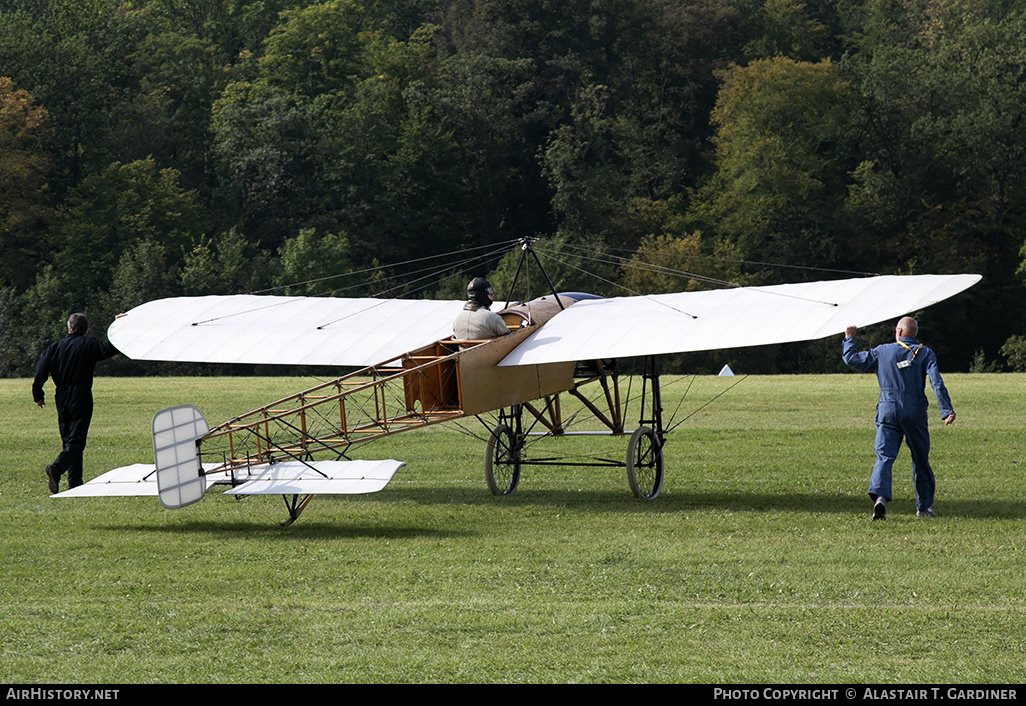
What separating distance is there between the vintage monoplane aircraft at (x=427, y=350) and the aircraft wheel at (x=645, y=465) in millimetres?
20

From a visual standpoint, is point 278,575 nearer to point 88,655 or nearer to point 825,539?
point 88,655

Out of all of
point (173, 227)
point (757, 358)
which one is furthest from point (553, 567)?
point (173, 227)

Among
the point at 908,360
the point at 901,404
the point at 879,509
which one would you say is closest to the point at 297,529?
the point at 879,509

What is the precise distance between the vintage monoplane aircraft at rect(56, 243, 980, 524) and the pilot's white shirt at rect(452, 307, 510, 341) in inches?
6.0

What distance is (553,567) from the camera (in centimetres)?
817

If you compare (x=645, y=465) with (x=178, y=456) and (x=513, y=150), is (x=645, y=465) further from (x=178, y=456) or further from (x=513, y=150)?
(x=513, y=150)

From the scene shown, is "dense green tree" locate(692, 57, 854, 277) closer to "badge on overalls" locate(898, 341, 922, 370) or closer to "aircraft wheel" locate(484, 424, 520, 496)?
"aircraft wheel" locate(484, 424, 520, 496)

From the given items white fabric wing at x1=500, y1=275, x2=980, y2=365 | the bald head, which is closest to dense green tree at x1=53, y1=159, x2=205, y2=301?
white fabric wing at x1=500, y1=275, x2=980, y2=365

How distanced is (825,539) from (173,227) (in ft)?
193

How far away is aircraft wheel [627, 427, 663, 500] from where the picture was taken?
37.5ft

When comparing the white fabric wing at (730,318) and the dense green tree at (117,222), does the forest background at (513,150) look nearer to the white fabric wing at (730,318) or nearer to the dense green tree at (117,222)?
the dense green tree at (117,222)

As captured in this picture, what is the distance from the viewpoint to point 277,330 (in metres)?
12.9

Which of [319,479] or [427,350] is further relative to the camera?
[427,350]

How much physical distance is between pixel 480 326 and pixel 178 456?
3.34 m
